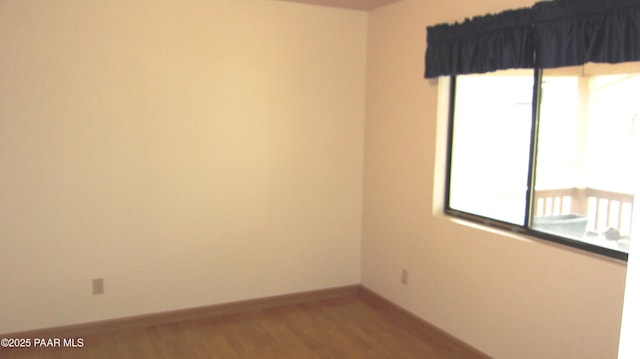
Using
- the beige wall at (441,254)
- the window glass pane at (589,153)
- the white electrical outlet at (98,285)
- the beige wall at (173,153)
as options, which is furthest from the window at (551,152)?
the white electrical outlet at (98,285)

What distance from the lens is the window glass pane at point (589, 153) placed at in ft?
8.31

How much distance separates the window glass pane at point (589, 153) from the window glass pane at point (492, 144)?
0.14 metres

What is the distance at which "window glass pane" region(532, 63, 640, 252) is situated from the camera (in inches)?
99.7

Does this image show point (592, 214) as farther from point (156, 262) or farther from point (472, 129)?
point (156, 262)

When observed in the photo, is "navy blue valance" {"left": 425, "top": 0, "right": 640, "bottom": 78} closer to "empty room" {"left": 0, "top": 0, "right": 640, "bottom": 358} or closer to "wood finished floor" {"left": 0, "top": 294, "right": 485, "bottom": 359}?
"empty room" {"left": 0, "top": 0, "right": 640, "bottom": 358}

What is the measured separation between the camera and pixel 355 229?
14.9 feet

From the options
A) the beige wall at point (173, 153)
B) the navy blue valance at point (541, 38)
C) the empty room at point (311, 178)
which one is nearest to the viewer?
the navy blue valance at point (541, 38)

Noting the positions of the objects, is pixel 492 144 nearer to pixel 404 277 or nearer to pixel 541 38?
pixel 541 38

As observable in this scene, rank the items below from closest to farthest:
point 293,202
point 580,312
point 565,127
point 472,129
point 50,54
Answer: point 580,312 → point 565,127 → point 50,54 → point 472,129 → point 293,202

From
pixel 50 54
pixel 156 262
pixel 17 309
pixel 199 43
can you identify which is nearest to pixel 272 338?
pixel 156 262

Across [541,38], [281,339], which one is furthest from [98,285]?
[541,38]

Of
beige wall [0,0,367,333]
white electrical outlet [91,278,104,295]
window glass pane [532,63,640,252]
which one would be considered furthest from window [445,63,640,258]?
white electrical outlet [91,278,104,295]

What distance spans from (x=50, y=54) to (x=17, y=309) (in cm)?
179

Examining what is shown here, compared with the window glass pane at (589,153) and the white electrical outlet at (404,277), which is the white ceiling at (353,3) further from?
the white electrical outlet at (404,277)
